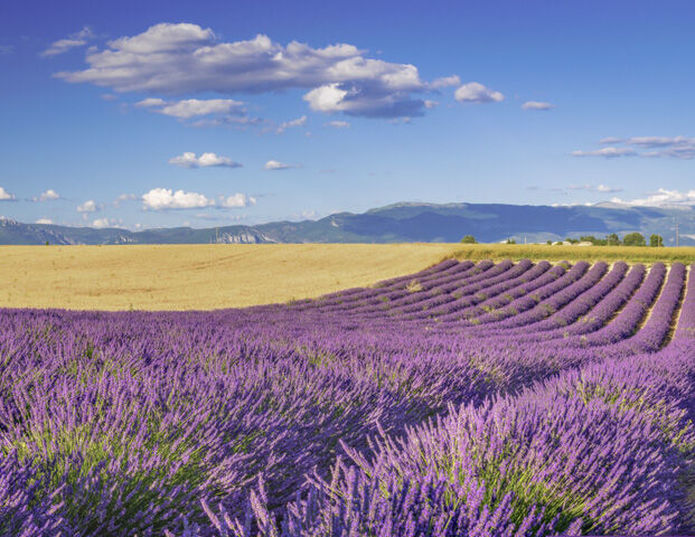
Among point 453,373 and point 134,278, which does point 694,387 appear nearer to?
point 453,373

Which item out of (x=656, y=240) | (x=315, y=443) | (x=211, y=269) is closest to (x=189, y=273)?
(x=211, y=269)

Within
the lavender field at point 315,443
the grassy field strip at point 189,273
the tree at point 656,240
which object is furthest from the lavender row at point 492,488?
the tree at point 656,240

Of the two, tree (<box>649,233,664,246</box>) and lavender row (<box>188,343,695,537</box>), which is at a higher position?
tree (<box>649,233,664,246</box>)

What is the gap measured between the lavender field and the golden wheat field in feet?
53.7

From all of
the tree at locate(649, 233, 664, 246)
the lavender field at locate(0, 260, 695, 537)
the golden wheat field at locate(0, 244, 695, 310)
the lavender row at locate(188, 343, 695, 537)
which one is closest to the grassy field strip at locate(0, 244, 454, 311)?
the golden wheat field at locate(0, 244, 695, 310)

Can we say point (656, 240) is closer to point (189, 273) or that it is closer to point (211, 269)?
point (211, 269)

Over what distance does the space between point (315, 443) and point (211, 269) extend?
31.9 meters

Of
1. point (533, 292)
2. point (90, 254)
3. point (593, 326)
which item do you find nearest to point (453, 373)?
point (593, 326)

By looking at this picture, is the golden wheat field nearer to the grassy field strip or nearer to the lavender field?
the grassy field strip

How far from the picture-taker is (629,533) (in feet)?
8.57

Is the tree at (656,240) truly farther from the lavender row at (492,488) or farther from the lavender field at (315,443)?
the lavender row at (492,488)

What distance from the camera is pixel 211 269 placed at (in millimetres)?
34312

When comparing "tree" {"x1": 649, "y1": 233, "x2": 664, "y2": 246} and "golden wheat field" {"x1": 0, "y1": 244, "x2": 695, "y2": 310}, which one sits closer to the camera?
"golden wheat field" {"x1": 0, "y1": 244, "x2": 695, "y2": 310}

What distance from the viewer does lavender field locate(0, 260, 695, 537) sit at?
6.67ft
